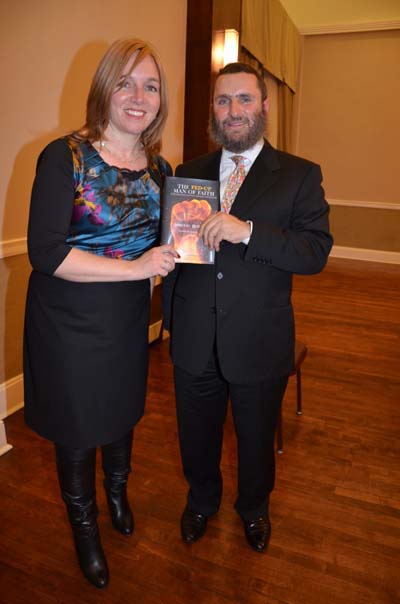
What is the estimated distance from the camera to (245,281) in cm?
154

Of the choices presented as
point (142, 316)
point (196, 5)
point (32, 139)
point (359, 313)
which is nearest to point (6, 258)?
point (32, 139)

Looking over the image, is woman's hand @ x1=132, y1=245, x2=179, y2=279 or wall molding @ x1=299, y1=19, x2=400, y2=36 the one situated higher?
wall molding @ x1=299, y1=19, x2=400, y2=36

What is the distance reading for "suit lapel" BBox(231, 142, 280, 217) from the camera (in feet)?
4.92

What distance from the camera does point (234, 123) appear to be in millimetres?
1534

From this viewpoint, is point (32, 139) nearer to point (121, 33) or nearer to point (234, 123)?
point (121, 33)

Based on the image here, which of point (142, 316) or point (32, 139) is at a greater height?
point (32, 139)

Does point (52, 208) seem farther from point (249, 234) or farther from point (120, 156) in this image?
point (249, 234)

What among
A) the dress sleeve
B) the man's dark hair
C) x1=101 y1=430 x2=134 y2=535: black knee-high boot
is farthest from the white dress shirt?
x1=101 y1=430 x2=134 y2=535: black knee-high boot

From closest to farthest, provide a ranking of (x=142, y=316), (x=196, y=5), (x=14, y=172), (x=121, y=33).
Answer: (x=142, y=316) → (x=14, y=172) → (x=121, y=33) → (x=196, y=5)

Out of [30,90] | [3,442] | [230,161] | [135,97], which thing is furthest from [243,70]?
[3,442]

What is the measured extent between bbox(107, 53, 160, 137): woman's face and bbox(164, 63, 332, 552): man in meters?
0.26

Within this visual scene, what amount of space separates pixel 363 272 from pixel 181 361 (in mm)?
5409

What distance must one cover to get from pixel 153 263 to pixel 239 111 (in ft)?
1.85

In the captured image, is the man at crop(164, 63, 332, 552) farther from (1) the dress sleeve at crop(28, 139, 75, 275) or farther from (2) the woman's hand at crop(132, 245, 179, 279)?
(1) the dress sleeve at crop(28, 139, 75, 275)
